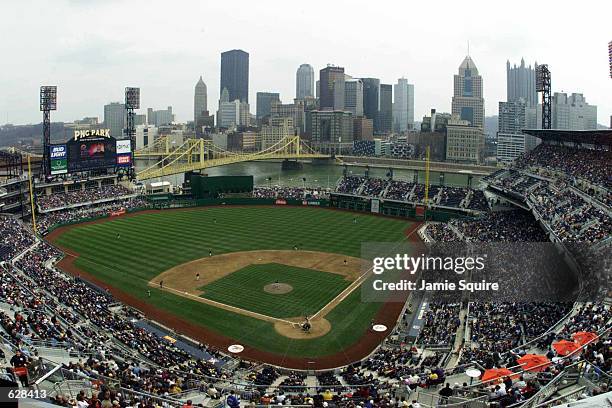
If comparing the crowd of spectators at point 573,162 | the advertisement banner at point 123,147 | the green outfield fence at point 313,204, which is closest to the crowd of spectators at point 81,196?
the green outfield fence at point 313,204

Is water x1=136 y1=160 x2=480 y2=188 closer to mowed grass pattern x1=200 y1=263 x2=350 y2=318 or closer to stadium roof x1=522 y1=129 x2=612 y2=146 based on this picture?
stadium roof x1=522 y1=129 x2=612 y2=146

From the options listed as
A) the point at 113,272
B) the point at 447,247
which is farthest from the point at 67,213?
the point at 447,247

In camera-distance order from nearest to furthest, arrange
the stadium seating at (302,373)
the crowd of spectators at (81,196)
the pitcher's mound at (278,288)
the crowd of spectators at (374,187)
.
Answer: the stadium seating at (302,373) < the pitcher's mound at (278,288) < the crowd of spectators at (81,196) < the crowd of spectators at (374,187)

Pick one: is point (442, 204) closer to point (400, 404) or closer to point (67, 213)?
point (67, 213)

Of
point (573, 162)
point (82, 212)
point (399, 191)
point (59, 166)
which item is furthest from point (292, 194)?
point (573, 162)

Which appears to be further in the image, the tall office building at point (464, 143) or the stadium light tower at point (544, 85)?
the tall office building at point (464, 143)

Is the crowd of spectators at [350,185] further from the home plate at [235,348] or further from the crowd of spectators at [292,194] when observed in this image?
the home plate at [235,348]

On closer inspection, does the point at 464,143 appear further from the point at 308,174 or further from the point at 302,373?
the point at 302,373
